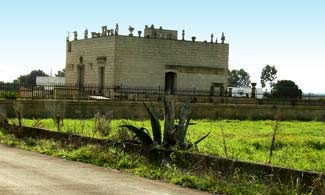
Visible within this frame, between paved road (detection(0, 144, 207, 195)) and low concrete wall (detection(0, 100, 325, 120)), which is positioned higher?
low concrete wall (detection(0, 100, 325, 120))

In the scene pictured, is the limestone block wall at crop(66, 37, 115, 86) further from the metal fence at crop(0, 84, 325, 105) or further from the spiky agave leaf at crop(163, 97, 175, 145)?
the spiky agave leaf at crop(163, 97, 175, 145)

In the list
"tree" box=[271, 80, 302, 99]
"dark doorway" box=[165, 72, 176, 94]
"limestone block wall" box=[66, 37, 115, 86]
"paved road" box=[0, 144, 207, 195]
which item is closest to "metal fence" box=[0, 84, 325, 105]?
"limestone block wall" box=[66, 37, 115, 86]

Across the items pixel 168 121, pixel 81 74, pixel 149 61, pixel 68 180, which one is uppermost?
pixel 149 61

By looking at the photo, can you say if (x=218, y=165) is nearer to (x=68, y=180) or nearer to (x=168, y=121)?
(x=68, y=180)

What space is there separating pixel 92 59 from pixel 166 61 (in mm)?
7369

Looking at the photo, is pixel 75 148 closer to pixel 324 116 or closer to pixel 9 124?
pixel 9 124

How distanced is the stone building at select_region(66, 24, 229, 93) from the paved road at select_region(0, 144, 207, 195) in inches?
1512

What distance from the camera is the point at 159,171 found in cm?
1086

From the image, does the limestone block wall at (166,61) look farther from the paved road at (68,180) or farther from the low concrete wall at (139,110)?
the paved road at (68,180)

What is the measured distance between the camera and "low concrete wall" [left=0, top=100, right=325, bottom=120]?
30.0 meters

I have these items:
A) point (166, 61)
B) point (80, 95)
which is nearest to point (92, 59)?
point (166, 61)

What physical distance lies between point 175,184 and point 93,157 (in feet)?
11.3

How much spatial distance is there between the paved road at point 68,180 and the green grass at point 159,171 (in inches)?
13.9

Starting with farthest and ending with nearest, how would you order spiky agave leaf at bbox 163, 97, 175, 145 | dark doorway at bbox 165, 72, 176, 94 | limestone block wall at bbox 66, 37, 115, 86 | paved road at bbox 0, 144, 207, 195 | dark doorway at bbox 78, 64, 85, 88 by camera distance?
dark doorway at bbox 78, 64, 85, 88 < dark doorway at bbox 165, 72, 176, 94 < limestone block wall at bbox 66, 37, 115, 86 < spiky agave leaf at bbox 163, 97, 175, 145 < paved road at bbox 0, 144, 207, 195
